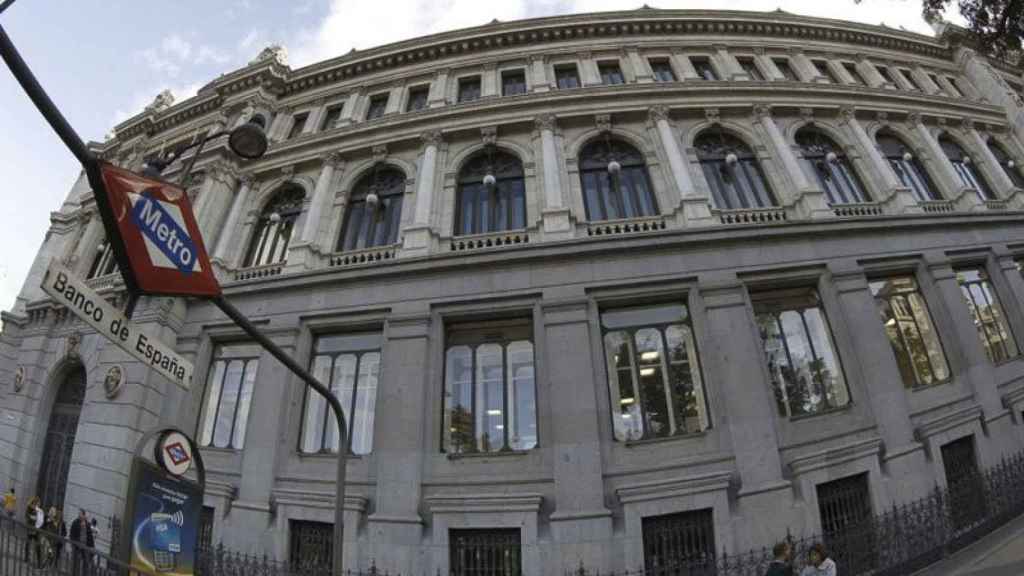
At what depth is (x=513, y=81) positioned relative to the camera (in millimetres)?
18234

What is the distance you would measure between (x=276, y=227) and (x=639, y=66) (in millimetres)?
14579

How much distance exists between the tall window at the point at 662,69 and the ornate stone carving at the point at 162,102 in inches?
887

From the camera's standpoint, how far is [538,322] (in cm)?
1192

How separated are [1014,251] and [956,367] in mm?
5995

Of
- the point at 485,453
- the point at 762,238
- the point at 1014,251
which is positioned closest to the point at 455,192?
the point at 485,453

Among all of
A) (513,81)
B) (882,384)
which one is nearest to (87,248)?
(513,81)

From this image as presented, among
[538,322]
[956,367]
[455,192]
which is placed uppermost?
[455,192]

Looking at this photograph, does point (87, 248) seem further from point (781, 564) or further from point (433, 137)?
point (781, 564)

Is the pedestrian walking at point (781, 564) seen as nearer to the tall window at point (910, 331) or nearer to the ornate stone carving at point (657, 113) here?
the tall window at point (910, 331)

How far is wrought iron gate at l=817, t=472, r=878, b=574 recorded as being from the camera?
8.95 meters

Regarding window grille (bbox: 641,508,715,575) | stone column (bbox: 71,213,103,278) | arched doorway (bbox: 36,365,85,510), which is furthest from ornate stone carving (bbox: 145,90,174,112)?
window grille (bbox: 641,508,715,575)

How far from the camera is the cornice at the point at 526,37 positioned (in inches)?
728

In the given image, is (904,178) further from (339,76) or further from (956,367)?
(339,76)

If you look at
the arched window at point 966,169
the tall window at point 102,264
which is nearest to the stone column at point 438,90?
the tall window at point 102,264
